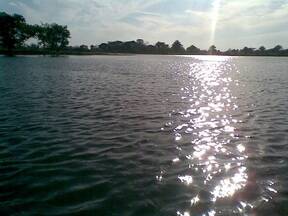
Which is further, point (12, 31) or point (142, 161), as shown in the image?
point (12, 31)

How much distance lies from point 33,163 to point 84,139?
4.16 metres

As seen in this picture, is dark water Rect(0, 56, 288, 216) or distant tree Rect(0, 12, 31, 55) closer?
dark water Rect(0, 56, 288, 216)

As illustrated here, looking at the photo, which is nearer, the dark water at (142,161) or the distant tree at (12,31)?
the dark water at (142,161)

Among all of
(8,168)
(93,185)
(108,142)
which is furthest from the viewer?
(108,142)

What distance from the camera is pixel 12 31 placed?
552 ft

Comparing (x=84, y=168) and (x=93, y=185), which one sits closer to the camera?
(x=93, y=185)

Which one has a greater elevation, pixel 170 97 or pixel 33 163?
pixel 33 163

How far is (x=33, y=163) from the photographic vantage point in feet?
48.4

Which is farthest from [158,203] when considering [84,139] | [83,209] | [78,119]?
[78,119]

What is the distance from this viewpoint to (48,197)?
11641mm

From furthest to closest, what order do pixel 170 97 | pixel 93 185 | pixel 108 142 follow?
pixel 170 97, pixel 108 142, pixel 93 185

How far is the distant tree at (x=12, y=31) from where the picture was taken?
541 ft

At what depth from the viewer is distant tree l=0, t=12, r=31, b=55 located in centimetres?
16500

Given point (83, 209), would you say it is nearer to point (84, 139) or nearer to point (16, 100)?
point (84, 139)
